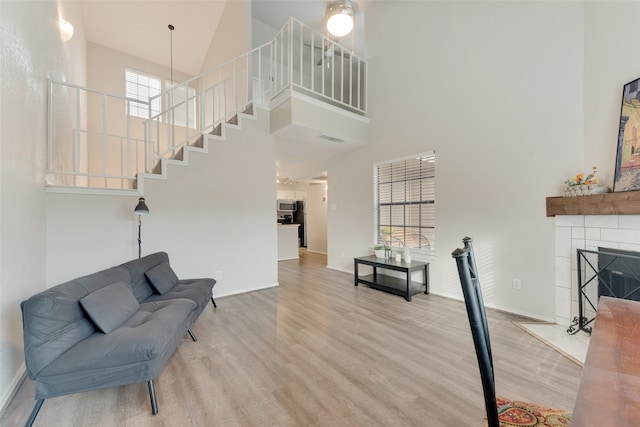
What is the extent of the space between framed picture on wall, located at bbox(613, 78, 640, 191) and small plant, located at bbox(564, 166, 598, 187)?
14cm

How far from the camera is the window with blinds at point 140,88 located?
613 centimetres

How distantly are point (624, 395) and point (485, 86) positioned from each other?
11.5ft

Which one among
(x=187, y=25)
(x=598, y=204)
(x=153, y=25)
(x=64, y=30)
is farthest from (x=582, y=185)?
(x=153, y=25)

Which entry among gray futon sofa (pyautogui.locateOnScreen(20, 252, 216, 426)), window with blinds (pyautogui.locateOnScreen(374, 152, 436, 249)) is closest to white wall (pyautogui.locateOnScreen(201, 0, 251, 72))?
window with blinds (pyautogui.locateOnScreen(374, 152, 436, 249))

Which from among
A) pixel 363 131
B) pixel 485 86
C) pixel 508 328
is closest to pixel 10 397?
pixel 508 328

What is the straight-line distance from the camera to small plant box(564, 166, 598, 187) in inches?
94.7

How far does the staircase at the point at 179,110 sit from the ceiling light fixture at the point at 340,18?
0.23 meters

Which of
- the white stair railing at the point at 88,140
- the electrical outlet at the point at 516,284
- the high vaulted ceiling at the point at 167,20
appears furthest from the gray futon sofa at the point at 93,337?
the high vaulted ceiling at the point at 167,20

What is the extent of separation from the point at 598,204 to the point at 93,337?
4.09m

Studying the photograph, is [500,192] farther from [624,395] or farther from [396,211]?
[624,395]

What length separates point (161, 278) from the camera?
8.87 ft

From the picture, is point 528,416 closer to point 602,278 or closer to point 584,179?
point 602,278

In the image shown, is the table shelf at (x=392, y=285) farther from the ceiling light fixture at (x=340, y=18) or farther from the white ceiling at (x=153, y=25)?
the white ceiling at (x=153, y=25)

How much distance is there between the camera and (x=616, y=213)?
7.27ft
